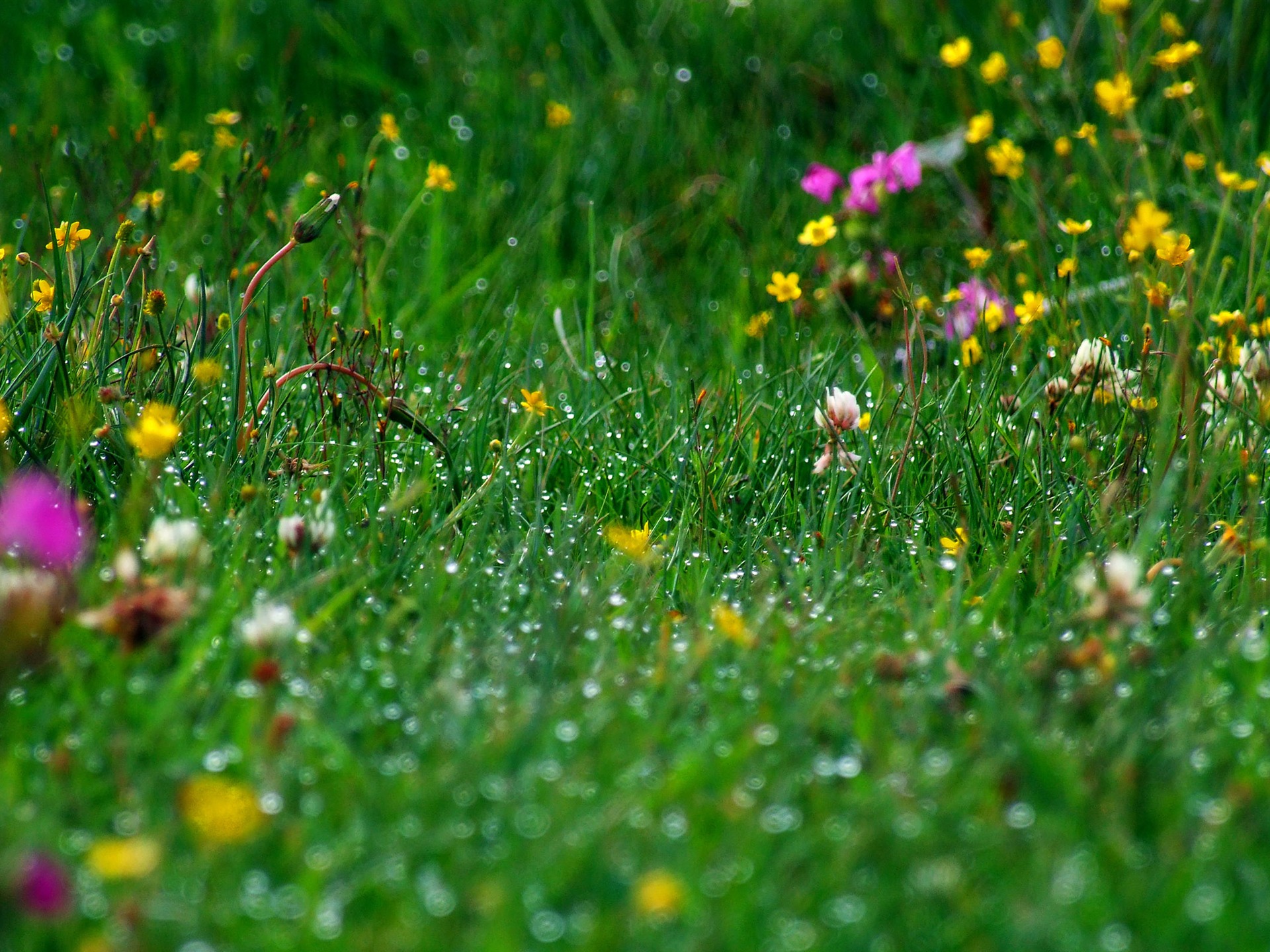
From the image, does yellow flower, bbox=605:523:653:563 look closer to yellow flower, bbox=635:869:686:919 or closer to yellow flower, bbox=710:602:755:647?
yellow flower, bbox=710:602:755:647

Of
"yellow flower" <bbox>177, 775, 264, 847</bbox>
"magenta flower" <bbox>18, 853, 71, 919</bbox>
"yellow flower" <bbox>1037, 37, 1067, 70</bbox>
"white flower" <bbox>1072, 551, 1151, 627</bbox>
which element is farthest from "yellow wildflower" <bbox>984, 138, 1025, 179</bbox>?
"magenta flower" <bbox>18, 853, 71, 919</bbox>

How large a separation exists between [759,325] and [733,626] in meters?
1.37

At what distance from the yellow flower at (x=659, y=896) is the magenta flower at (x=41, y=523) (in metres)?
0.72

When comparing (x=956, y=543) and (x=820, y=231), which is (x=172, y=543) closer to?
(x=956, y=543)

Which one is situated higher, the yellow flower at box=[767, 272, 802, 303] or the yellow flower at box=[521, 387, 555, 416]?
the yellow flower at box=[521, 387, 555, 416]

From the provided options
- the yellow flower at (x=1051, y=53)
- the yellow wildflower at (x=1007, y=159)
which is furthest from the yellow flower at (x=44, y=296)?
the yellow flower at (x=1051, y=53)

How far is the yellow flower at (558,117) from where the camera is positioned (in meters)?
3.59

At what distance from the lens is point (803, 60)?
3.93 m

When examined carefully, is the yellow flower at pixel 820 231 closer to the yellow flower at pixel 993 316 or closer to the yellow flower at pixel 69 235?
the yellow flower at pixel 993 316

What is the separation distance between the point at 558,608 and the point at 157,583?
449 millimetres

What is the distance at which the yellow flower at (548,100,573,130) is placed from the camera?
3590 millimetres

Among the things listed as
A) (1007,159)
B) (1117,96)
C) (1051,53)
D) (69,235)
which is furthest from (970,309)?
(69,235)

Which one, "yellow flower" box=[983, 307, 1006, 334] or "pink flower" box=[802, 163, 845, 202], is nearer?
"yellow flower" box=[983, 307, 1006, 334]

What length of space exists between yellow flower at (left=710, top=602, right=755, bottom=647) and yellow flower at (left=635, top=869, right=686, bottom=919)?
0.39m
